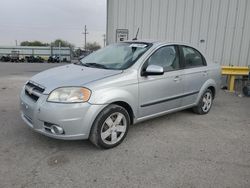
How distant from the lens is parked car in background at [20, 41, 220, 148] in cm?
273

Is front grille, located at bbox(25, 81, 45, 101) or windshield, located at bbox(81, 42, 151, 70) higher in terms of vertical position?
windshield, located at bbox(81, 42, 151, 70)

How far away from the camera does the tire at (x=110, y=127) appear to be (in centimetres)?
288

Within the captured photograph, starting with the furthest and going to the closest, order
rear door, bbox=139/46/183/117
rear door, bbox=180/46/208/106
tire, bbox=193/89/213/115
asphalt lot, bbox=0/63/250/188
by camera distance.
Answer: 1. tire, bbox=193/89/213/115
2. rear door, bbox=180/46/208/106
3. rear door, bbox=139/46/183/117
4. asphalt lot, bbox=0/63/250/188

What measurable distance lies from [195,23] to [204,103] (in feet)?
14.8

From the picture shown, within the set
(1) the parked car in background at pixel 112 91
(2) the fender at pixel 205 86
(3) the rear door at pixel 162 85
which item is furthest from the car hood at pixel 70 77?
(2) the fender at pixel 205 86

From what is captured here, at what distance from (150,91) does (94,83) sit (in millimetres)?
1007

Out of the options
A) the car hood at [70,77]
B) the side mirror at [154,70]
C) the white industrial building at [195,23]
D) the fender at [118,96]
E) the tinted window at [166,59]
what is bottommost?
the fender at [118,96]

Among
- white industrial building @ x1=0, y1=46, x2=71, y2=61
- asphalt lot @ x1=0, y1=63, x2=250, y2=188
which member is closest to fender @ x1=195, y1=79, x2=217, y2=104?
asphalt lot @ x1=0, y1=63, x2=250, y2=188

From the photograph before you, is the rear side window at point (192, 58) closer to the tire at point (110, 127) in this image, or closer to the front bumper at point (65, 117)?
the tire at point (110, 127)

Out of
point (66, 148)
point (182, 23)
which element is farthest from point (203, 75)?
point (182, 23)

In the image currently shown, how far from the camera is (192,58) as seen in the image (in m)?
4.36

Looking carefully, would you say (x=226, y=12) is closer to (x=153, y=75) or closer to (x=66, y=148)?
(x=153, y=75)

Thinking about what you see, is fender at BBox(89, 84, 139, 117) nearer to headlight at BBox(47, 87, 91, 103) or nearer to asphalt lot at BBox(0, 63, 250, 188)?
headlight at BBox(47, 87, 91, 103)

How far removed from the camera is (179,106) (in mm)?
4074
